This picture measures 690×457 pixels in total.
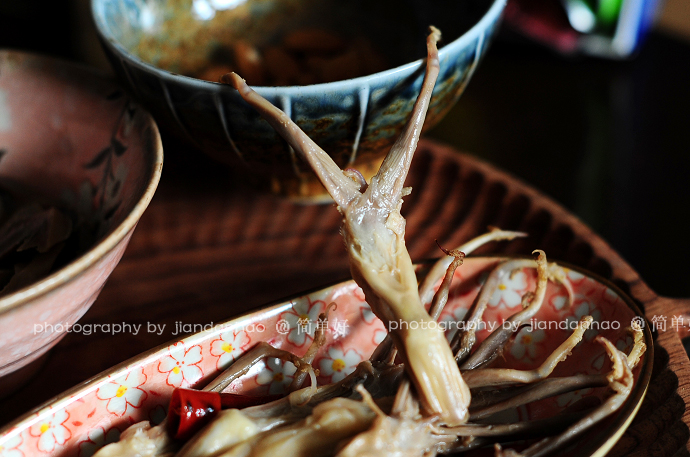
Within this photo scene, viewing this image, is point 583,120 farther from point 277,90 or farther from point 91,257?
point 91,257

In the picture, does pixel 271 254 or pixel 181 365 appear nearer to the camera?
pixel 181 365

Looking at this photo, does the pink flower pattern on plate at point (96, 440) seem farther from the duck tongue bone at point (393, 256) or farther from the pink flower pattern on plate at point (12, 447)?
the duck tongue bone at point (393, 256)

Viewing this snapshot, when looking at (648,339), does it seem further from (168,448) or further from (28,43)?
(28,43)

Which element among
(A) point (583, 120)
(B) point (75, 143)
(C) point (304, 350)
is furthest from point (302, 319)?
(A) point (583, 120)

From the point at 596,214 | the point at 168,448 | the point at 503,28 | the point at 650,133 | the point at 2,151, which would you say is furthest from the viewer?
the point at 503,28

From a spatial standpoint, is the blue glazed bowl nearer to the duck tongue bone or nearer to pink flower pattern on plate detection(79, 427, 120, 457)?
the duck tongue bone

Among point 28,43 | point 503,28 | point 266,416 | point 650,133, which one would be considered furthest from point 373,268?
point 28,43

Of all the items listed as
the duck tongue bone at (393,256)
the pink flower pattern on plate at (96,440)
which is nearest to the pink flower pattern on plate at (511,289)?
the duck tongue bone at (393,256)
